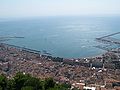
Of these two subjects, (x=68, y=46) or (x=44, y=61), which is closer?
(x=44, y=61)

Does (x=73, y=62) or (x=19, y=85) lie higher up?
(x=19, y=85)

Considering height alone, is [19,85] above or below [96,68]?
above

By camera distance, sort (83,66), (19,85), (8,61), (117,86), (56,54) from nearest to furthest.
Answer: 1. (19,85)
2. (117,86)
3. (83,66)
4. (8,61)
5. (56,54)

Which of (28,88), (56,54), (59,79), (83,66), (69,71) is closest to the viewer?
(28,88)

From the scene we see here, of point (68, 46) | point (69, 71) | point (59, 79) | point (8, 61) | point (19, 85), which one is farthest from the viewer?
point (68, 46)

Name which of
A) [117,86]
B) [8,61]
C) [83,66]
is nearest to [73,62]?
[83,66]

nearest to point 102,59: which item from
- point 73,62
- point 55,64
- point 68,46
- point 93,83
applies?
point 73,62

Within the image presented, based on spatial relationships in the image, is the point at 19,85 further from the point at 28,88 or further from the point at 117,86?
the point at 117,86

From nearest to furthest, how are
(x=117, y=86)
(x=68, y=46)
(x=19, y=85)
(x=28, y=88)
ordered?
(x=28, y=88), (x=19, y=85), (x=117, y=86), (x=68, y=46)

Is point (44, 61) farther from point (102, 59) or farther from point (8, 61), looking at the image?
point (102, 59)
